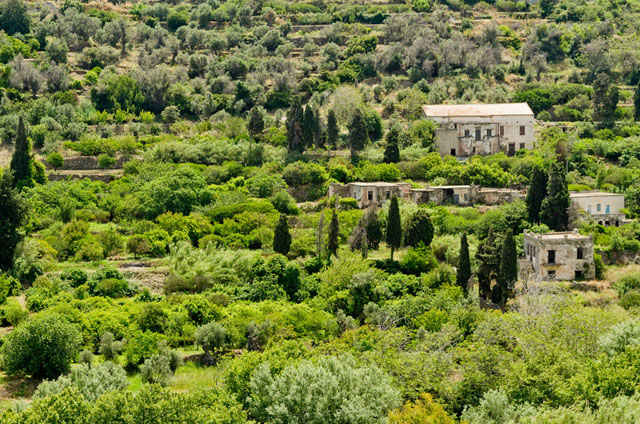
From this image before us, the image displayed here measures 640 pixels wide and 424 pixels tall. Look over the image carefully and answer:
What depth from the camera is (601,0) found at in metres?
121

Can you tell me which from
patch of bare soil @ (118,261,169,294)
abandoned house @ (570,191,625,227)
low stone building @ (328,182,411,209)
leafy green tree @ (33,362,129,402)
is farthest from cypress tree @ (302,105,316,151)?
leafy green tree @ (33,362,129,402)

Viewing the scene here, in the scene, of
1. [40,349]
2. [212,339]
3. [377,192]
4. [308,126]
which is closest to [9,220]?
[40,349]

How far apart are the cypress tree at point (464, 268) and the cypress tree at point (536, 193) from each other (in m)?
9.97

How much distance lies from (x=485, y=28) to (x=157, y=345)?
2827 inches

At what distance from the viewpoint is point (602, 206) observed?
64438 mm

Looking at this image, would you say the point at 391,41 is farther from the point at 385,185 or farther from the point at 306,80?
the point at 385,185

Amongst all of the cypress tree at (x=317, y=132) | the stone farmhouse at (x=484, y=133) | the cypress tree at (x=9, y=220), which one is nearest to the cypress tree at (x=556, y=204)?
the stone farmhouse at (x=484, y=133)

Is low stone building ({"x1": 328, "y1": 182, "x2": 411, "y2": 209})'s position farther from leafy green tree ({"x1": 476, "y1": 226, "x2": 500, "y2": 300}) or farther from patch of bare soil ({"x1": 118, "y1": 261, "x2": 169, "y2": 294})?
patch of bare soil ({"x1": 118, "y1": 261, "x2": 169, "y2": 294})

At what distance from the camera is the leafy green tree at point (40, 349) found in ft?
139

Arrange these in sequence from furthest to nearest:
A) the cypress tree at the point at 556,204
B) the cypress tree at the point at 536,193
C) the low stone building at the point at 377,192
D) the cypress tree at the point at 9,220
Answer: the low stone building at the point at 377,192 < the cypress tree at the point at 536,193 < the cypress tree at the point at 556,204 < the cypress tree at the point at 9,220

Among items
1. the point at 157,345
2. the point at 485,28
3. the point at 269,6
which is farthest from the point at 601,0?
the point at 157,345

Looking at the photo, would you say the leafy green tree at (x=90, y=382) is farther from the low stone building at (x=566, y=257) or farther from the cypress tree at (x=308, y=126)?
the cypress tree at (x=308, y=126)

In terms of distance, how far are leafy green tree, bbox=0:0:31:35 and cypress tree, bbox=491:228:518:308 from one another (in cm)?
6891

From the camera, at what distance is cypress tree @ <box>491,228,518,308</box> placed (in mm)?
53438
